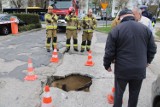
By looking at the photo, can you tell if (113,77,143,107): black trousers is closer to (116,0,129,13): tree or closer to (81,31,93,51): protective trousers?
(81,31,93,51): protective trousers

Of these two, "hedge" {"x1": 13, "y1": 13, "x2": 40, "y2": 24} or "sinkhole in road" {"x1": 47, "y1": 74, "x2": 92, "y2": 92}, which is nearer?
"sinkhole in road" {"x1": 47, "y1": 74, "x2": 92, "y2": 92}

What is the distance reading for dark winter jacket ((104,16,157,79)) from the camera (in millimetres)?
3980

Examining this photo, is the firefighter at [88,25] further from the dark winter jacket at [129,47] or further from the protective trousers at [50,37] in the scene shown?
the dark winter jacket at [129,47]

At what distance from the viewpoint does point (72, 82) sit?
23.8 feet

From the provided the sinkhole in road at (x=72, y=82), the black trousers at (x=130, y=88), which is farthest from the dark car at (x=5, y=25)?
the black trousers at (x=130, y=88)

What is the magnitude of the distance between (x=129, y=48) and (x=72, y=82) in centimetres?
350

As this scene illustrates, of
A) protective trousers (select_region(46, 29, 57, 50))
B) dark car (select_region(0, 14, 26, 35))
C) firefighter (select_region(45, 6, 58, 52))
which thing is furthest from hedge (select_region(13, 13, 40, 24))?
firefighter (select_region(45, 6, 58, 52))

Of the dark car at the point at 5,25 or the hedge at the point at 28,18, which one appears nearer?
the dark car at the point at 5,25

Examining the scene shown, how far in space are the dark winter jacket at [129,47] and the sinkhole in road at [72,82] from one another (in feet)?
8.41

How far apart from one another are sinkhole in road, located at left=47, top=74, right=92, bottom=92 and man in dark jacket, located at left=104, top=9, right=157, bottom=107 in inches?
99.3

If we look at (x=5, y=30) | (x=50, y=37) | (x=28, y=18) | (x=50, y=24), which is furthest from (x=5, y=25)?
(x=50, y=24)

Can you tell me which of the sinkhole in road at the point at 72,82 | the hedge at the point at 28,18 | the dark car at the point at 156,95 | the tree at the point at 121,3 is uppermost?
the tree at the point at 121,3

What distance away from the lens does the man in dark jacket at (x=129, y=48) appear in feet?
13.1

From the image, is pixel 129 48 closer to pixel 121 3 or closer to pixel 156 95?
pixel 156 95
